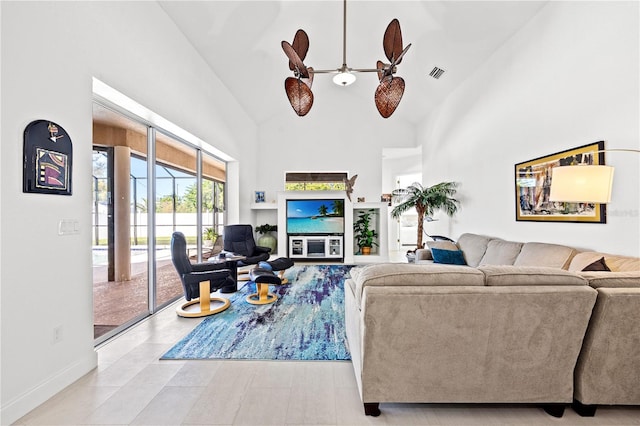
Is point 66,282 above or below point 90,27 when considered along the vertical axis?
below

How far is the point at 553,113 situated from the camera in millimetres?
3055

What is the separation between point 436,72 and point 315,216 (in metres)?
3.72

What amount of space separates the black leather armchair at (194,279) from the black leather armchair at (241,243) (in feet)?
5.54

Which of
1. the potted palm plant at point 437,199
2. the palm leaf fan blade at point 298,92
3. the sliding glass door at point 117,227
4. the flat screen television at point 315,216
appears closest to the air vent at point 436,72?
the potted palm plant at point 437,199

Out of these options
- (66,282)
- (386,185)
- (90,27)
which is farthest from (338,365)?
(386,185)

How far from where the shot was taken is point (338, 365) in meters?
2.22

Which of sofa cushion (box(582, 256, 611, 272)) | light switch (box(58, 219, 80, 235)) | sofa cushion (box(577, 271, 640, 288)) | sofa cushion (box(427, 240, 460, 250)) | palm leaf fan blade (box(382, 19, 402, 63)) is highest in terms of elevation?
palm leaf fan blade (box(382, 19, 402, 63))

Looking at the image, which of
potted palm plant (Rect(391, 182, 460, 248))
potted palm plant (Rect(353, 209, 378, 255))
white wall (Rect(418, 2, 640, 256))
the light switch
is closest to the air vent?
white wall (Rect(418, 2, 640, 256))

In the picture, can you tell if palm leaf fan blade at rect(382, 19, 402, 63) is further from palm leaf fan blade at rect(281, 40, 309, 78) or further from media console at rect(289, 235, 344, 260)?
media console at rect(289, 235, 344, 260)

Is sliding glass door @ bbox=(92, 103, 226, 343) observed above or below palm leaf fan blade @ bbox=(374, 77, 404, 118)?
below

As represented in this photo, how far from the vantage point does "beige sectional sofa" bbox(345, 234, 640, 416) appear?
4.90 ft

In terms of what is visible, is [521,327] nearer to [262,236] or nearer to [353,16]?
[353,16]

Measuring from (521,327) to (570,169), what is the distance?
1267 millimetres

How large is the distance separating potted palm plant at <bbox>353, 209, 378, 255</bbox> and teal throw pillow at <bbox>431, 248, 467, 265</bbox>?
281cm
